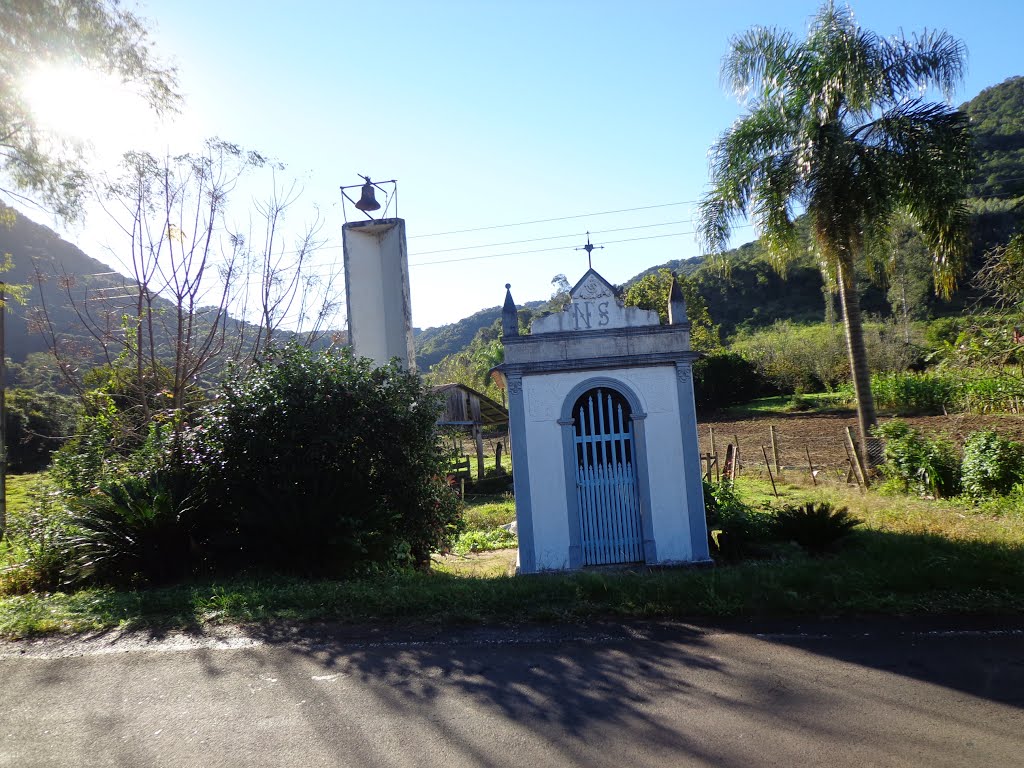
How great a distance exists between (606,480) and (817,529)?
107 inches

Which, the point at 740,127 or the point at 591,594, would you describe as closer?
the point at 591,594

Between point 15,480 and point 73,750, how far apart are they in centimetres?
2518

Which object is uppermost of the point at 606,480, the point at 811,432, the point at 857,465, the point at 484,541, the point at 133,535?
the point at 811,432

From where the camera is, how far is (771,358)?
40.4 metres

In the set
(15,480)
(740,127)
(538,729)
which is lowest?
(538,729)

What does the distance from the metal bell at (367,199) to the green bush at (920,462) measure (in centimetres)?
1142

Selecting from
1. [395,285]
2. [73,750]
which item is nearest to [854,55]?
[395,285]

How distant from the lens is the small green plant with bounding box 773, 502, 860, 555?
870cm

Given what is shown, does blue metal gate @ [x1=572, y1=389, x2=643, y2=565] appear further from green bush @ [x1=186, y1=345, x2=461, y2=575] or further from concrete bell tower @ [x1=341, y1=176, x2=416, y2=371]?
concrete bell tower @ [x1=341, y1=176, x2=416, y2=371]

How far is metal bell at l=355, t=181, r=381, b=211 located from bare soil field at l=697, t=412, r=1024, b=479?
10.8 m

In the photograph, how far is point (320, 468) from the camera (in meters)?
8.31

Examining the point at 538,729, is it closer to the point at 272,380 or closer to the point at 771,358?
the point at 272,380

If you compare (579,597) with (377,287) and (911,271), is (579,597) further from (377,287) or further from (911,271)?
(911,271)

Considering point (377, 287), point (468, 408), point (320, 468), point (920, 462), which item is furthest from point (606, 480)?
point (468, 408)
